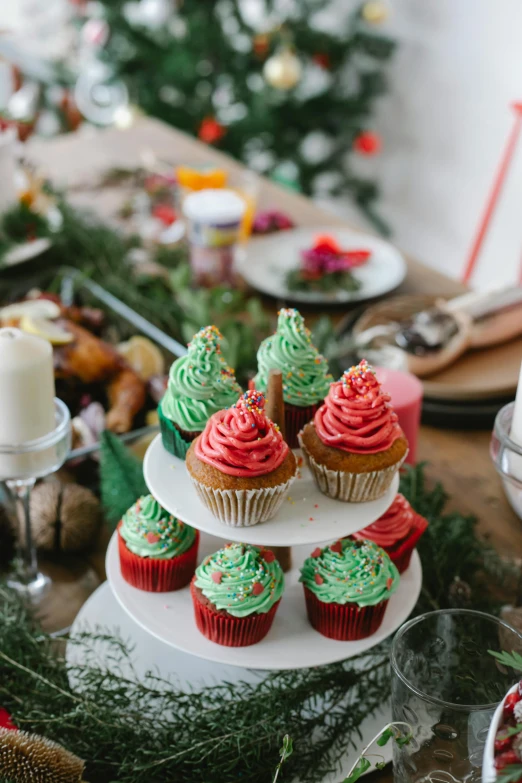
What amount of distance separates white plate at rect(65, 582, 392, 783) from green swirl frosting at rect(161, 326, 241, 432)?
27 centimetres

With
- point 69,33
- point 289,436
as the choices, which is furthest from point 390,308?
point 69,33

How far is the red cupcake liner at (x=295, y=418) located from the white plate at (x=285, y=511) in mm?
53

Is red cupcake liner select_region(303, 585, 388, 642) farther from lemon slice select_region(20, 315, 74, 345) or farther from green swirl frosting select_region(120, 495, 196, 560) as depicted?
lemon slice select_region(20, 315, 74, 345)

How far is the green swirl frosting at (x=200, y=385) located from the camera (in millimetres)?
945

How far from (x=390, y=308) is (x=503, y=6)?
7.35ft

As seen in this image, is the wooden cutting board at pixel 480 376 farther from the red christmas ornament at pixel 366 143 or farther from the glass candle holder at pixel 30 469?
the red christmas ornament at pixel 366 143

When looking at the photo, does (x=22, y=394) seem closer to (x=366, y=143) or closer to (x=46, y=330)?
(x=46, y=330)

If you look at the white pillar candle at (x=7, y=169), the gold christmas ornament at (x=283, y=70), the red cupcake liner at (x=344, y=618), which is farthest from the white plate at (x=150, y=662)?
the gold christmas ornament at (x=283, y=70)

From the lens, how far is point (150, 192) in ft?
7.47

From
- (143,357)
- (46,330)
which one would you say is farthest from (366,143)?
(46,330)

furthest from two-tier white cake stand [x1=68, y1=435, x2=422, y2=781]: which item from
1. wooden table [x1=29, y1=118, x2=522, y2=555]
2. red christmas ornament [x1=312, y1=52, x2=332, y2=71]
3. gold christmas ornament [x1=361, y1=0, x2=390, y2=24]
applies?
red christmas ornament [x1=312, y1=52, x2=332, y2=71]

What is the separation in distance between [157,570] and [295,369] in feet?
0.91

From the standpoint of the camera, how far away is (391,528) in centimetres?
102

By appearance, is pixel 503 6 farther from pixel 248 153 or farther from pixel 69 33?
pixel 69 33
